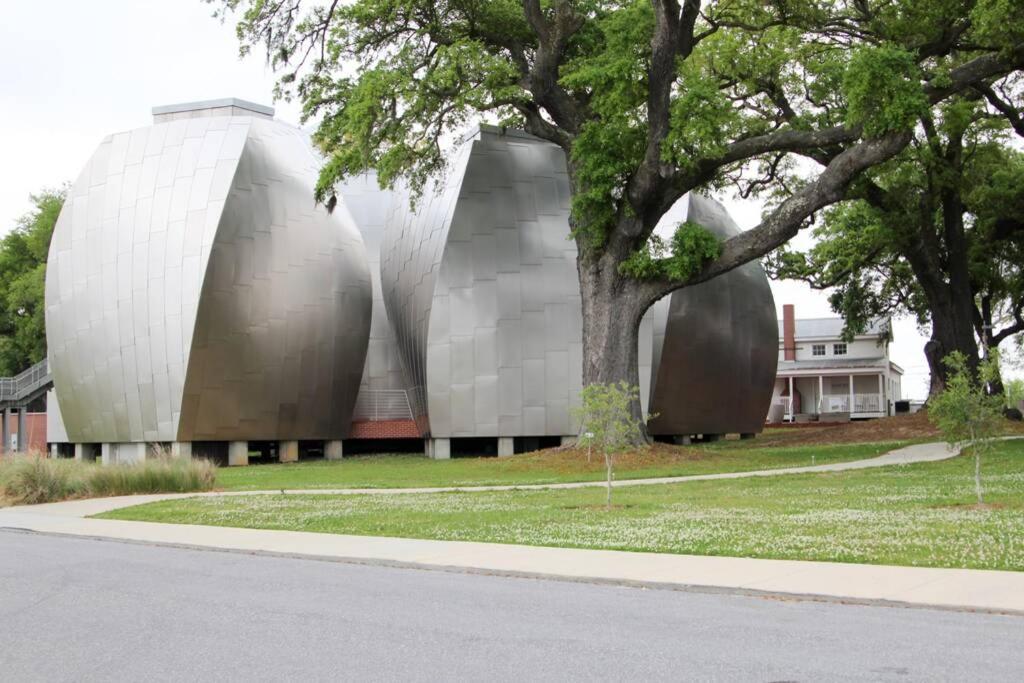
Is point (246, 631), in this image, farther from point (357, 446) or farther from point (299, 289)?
point (357, 446)

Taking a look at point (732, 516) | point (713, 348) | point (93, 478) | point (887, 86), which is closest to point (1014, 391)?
point (732, 516)

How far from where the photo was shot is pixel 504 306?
36906 mm

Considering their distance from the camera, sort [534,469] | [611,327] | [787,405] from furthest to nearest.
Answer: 1. [787,405]
2. [611,327]
3. [534,469]

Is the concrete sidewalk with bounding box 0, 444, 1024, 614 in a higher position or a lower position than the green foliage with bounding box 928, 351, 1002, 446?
lower

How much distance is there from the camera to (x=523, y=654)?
737cm

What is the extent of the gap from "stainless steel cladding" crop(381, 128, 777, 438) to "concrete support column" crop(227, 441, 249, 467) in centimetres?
666

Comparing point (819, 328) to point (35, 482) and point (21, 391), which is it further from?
point (35, 482)

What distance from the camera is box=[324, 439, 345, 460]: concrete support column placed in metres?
41.8

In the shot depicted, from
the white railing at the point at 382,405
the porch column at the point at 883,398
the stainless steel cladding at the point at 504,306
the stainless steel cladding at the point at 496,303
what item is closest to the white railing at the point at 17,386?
the white railing at the point at 382,405

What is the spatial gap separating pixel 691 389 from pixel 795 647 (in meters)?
33.7

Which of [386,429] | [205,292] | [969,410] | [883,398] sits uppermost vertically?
[205,292]

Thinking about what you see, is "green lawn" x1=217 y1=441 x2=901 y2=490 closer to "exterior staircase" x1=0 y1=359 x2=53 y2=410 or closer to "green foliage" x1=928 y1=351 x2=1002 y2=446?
"green foliage" x1=928 y1=351 x2=1002 y2=446

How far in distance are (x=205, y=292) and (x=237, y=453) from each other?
20.4ft

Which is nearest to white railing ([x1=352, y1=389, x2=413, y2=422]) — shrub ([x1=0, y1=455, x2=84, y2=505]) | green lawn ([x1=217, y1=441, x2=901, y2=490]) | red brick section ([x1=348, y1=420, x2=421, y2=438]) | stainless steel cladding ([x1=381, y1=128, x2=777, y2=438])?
red brick section ([x1=348, y1=420, x2=421, y2=438])
